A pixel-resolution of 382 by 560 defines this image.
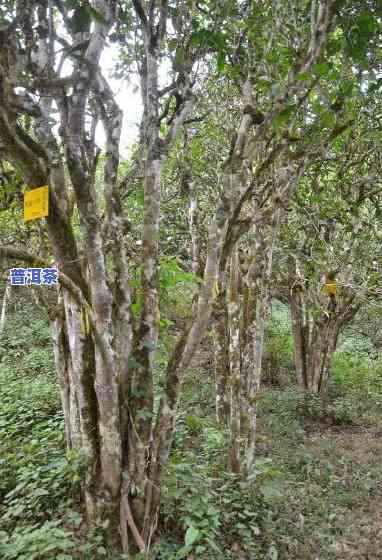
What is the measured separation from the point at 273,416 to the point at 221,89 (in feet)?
18.5

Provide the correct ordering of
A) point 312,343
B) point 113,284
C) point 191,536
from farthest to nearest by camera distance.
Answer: point 312,343 < point 113,284 < point 191,536

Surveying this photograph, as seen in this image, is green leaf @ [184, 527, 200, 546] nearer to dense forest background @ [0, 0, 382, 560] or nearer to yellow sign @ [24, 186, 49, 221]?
dense forest background @ [0, 0, 382, 560]

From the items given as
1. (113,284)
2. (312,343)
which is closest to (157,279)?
(113,284)

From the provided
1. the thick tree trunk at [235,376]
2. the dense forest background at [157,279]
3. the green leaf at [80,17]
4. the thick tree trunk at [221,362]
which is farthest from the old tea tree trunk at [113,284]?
the thick tree trunk at [221,362]

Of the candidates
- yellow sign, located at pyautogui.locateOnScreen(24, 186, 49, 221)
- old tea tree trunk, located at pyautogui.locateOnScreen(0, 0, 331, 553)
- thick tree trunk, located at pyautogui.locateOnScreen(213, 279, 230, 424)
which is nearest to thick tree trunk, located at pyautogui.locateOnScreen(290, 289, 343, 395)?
thick tree trunk, located at pyautogui.locateOnScreen(213, 279, 230, 424)

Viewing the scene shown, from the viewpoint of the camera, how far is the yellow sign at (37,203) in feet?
9.98

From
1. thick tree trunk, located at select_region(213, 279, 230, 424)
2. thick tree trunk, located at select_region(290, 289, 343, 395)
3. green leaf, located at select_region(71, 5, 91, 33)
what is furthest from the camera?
thick tree trunk, located at select_region(290, 289, 343, 395)

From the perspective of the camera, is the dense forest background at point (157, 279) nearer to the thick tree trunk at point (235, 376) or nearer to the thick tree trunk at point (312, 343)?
the thick tree trunk at point (235, 376)

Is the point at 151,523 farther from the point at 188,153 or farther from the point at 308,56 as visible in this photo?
the point at 188,153

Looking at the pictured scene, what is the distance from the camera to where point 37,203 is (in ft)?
10.1

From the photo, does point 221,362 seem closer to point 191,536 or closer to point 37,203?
point 191,536

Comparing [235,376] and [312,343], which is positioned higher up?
[312,343]

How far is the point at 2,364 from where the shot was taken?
966 centimetres

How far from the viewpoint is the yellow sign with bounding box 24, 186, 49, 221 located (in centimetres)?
304
